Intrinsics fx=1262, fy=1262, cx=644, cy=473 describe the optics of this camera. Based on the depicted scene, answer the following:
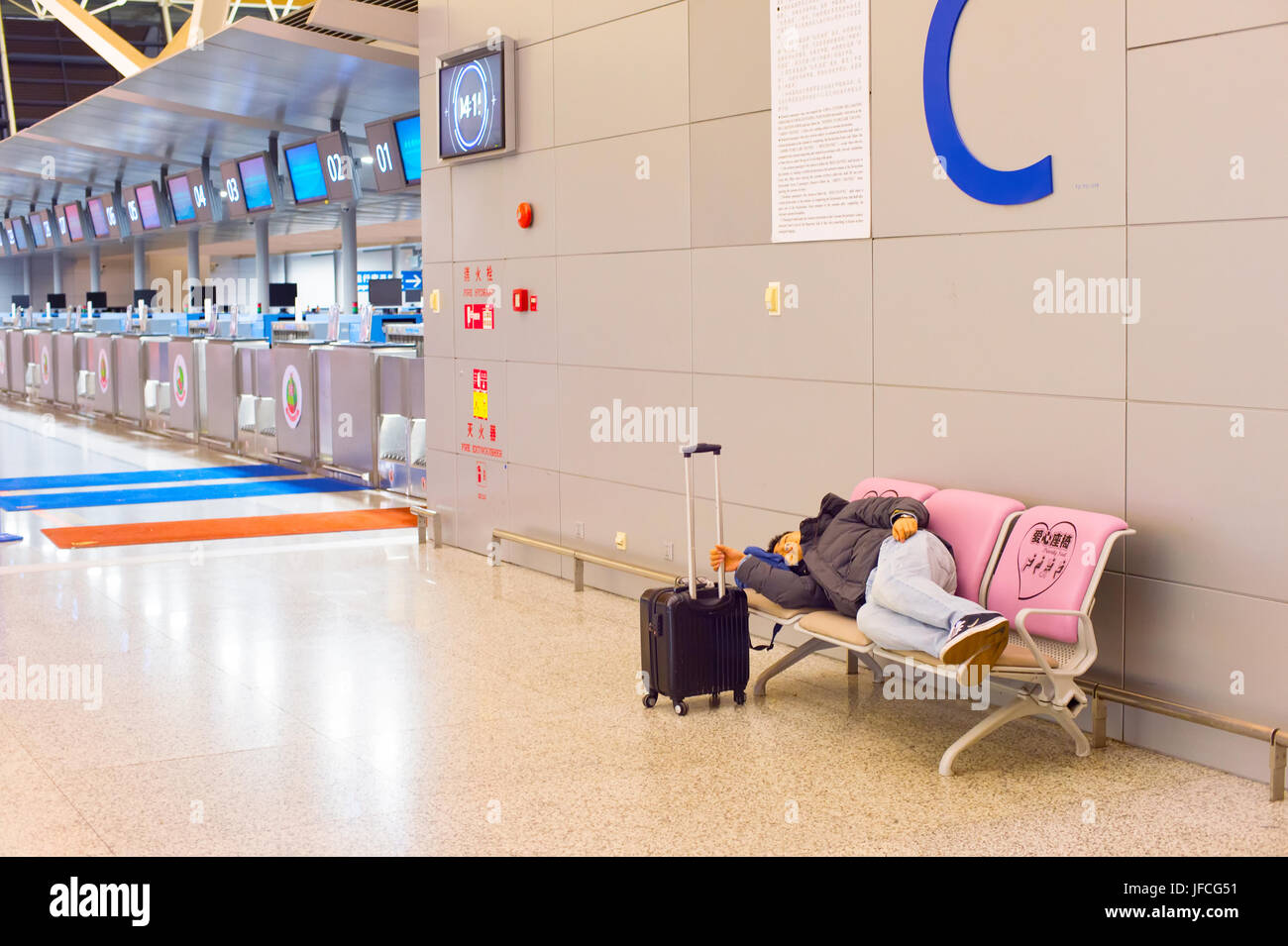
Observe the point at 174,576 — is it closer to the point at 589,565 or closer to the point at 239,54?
the point at 589,565

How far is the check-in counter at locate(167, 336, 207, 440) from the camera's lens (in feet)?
47.4

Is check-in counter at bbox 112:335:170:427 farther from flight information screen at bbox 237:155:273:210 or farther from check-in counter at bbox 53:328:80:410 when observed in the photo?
flight information screen at bbox 237:155:273:210

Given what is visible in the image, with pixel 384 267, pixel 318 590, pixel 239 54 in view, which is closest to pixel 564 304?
pixel 318 590

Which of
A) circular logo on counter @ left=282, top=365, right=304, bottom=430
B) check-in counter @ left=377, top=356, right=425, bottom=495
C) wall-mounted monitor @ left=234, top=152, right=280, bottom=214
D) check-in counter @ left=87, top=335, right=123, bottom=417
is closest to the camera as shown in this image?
check-in counter @ left=377, top=356, right=425, bottom=495

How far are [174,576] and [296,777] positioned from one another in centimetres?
371

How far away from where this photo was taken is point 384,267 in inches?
1628

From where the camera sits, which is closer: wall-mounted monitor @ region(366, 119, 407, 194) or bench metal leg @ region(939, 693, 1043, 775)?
bench metal leg @ region(939, 693, 1043, 775)

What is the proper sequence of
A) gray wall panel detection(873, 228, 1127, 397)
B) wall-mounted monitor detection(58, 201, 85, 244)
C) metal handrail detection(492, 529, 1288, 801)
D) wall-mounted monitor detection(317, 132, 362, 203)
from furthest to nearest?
wall-mounted monitor detection(58, 201, 85, 244), wall-mounted monitor detection(317, 132, 362, 203), gray wall panel detection(873, 228, 1127, 397), metal handrail detection(492, 529, 1288, 801)

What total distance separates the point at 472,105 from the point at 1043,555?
4.88 m

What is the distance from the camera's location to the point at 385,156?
460 inches

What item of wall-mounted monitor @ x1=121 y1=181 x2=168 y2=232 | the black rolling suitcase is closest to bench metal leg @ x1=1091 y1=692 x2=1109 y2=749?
the black rolling suitcase

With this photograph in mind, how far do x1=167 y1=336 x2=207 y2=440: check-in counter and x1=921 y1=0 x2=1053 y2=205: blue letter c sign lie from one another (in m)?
11.2

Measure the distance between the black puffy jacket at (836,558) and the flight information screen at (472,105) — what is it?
12.0 ft
